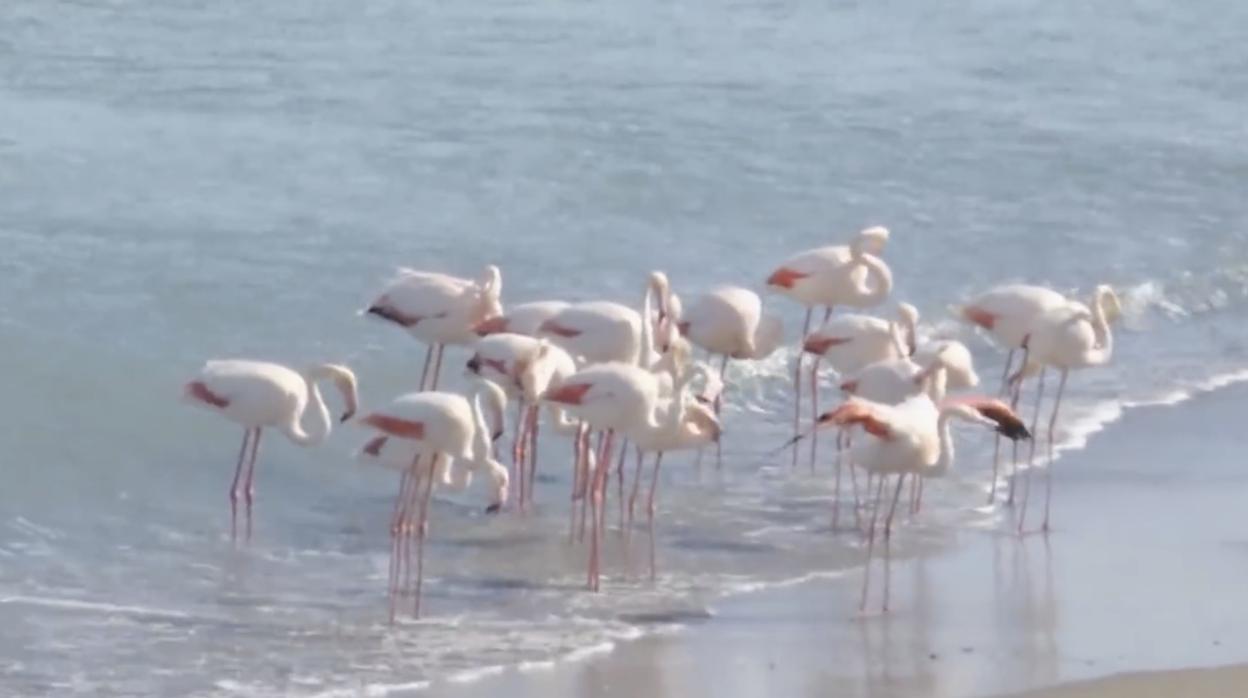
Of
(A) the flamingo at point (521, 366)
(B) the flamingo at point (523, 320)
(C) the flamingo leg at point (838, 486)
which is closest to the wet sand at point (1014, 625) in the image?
(C) the flamingo leg at point (838, 486)

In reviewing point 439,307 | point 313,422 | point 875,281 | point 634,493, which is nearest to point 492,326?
point 439,307

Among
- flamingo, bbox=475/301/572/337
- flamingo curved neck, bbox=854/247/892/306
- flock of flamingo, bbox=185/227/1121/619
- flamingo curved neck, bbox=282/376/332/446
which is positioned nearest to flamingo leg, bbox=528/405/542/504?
flock of flamingo, bbox=185/227/1121/619

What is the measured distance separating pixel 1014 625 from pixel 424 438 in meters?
1.98

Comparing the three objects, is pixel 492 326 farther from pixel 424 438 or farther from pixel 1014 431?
pixel 1014 431

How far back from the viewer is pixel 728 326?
34.7 feet

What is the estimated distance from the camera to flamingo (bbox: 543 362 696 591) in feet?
29.8

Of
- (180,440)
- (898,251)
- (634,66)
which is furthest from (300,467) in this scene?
(634,66)

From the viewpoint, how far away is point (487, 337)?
391 inches

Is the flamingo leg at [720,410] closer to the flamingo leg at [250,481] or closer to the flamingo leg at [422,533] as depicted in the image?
the flamingo leg at [422,533]

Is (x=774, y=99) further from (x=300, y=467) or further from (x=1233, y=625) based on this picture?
(x=1233, y=625)

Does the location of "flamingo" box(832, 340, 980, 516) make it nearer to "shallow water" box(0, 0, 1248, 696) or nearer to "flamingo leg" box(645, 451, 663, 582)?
"shallow water" box(0, 0, 1248, 696)

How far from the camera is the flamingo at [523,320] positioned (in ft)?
33.2

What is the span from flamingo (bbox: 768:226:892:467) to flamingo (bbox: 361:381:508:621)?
2.29 metres

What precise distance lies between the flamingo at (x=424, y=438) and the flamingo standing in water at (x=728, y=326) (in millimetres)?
1656
